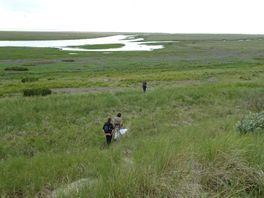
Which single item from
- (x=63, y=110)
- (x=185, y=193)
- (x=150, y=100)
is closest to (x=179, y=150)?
(x=185, y=193)

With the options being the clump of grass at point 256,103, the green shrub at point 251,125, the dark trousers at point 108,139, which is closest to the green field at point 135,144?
the clump of grass at point 256,103

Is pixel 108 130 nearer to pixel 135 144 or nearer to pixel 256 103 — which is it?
pixel 135 144

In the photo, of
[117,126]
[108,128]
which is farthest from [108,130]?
[117,126]

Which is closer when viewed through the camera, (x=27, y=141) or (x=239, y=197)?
(x=239, y=197)

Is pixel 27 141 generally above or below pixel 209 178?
below

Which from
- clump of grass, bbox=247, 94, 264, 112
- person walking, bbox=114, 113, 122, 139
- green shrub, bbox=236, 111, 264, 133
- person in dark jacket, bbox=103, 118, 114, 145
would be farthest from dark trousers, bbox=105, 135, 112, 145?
clump of grass, bbox=247, 94, 264, 112

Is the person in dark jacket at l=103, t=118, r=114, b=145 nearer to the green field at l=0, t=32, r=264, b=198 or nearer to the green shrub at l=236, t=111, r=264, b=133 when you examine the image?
the green field at l=0, t=32, r=264, b=198

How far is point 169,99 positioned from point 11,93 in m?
15.9

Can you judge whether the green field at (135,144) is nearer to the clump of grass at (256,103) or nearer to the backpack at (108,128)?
the clump of grass at (256,103)

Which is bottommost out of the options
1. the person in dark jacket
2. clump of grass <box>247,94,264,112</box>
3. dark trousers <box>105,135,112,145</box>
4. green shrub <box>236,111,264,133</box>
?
clump of grass <box>247,94,264,112</box>

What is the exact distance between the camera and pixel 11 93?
1238 inches

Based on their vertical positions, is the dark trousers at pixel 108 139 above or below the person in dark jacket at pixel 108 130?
below

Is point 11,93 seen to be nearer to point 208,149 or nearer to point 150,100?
point 150,100

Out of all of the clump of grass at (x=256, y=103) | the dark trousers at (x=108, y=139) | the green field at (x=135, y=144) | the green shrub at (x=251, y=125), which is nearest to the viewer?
the green field at (x=135, y=144)
